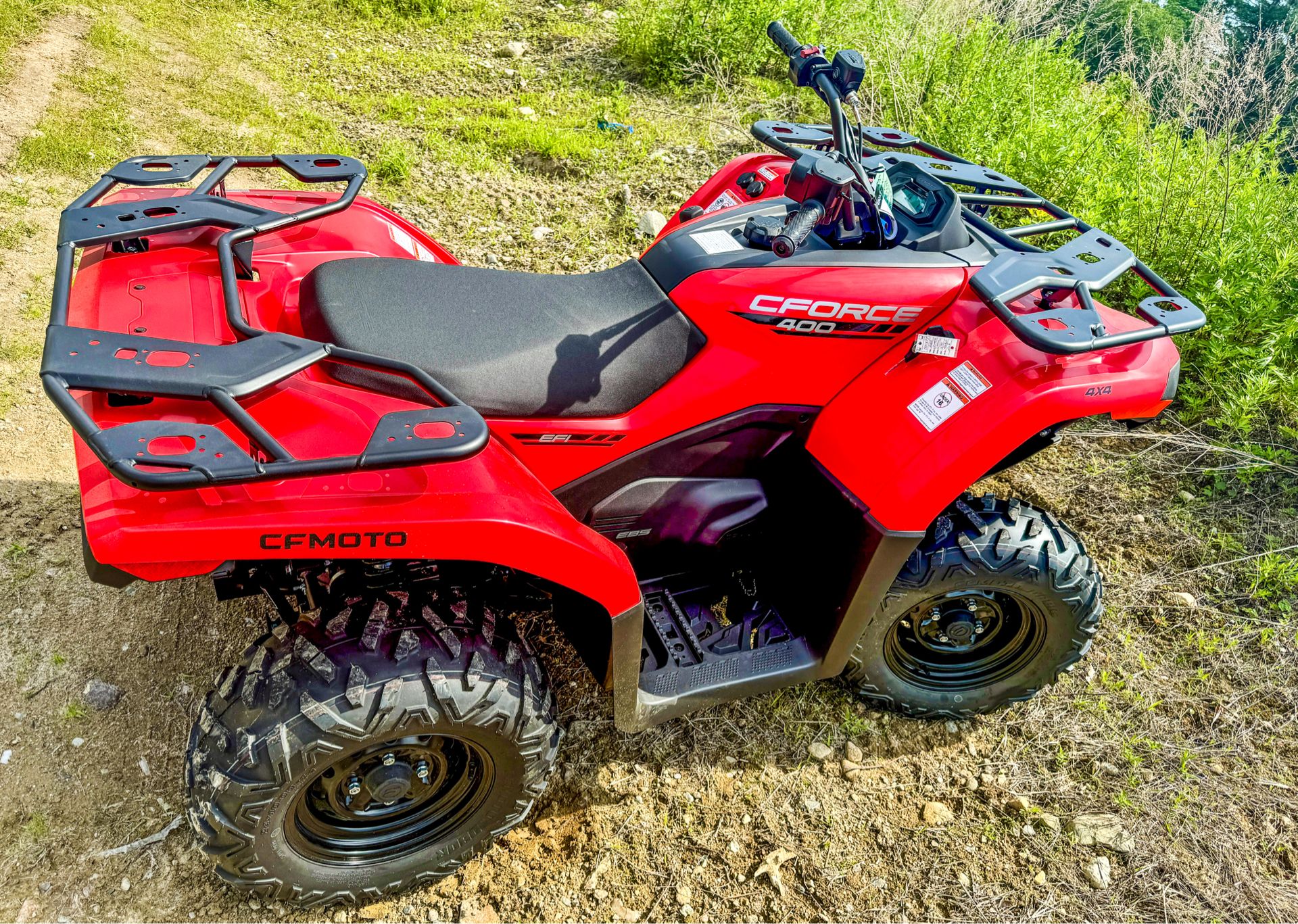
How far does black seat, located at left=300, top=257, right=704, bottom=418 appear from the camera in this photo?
1.89 meters

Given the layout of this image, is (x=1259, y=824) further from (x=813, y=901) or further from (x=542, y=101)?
(x=542, y=101)

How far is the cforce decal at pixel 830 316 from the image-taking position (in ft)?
6.79

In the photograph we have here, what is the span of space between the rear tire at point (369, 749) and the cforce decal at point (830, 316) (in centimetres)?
100

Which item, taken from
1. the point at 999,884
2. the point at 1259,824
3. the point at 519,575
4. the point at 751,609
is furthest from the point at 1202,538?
the point at 519,575

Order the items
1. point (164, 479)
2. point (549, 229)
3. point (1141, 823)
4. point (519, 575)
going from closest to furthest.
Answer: point (164, 479), point (519, 575), point (1141, 823), point (549, 229)

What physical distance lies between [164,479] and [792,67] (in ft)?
5.58

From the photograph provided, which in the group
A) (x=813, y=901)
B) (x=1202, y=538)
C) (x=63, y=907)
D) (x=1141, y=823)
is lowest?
(x=63, y=907)

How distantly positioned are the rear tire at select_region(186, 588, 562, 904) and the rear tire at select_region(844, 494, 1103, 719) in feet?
3.37

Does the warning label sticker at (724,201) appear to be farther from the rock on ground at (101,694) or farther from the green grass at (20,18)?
the green grass at (20,18)

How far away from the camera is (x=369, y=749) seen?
6.64 feet

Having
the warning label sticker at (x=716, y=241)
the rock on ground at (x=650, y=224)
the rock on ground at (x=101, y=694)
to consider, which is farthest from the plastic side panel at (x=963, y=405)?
the rock on ground at (x=650, y=224)

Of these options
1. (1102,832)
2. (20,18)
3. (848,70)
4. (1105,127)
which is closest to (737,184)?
(848,70)

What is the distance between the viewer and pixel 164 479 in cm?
143

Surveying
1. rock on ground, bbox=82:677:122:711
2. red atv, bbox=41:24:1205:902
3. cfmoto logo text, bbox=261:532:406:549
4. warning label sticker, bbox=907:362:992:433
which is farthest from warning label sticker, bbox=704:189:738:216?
rock on ground, bbox=82:677:122:711
